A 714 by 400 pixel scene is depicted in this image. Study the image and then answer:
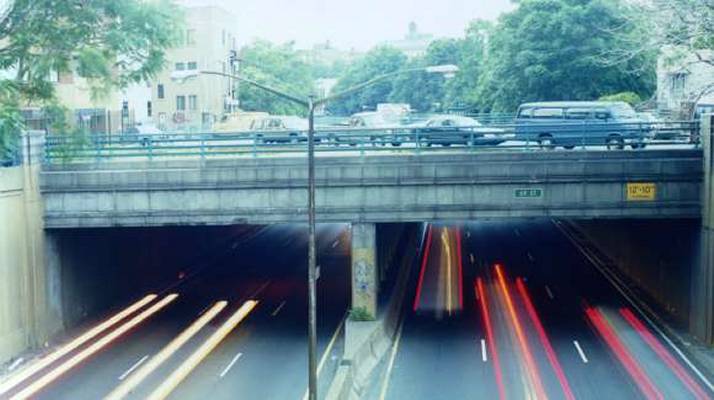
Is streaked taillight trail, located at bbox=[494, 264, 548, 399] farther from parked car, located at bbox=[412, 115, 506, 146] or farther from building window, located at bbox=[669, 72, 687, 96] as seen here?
building window, located at bbox=[669, 72, 687, 96]

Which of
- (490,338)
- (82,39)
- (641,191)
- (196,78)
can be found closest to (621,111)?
(641,191)

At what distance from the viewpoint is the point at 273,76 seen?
11256cm

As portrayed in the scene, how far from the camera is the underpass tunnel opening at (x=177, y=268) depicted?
35.9 meters

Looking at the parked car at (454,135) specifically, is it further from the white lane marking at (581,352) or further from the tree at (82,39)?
the tree at (82,39)

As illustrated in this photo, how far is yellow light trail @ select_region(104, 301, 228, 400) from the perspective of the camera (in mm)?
27481

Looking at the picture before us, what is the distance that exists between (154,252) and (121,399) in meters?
19.3

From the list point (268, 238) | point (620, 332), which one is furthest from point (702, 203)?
point (268, 238)

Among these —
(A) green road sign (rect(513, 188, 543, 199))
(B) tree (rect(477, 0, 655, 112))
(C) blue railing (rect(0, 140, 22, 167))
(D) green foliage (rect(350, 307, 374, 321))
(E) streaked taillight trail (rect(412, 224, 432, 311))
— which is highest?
(B) tree (rect(477, 0, 655, 112))

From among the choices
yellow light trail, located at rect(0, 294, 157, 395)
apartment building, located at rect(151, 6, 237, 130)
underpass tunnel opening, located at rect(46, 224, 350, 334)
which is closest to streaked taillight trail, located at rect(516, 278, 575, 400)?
underpass tunnel opening, located at rect(46, 224, 350, 334)

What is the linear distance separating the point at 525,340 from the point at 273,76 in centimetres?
8297

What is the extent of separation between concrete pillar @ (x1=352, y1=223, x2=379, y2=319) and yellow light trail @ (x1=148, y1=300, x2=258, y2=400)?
511 centimetres

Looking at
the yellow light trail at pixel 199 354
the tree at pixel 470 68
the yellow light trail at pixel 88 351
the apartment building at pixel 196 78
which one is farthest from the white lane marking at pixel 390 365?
the tree at pixel 470 68

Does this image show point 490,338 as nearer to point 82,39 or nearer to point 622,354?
point 622,354

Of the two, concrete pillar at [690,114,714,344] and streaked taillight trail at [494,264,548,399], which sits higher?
concrete pillar at [690,114,714,344]
